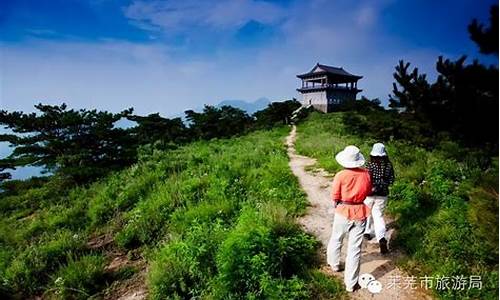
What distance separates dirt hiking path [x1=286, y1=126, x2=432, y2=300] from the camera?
552cm

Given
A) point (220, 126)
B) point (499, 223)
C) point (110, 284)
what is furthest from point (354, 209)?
point (220, 126)

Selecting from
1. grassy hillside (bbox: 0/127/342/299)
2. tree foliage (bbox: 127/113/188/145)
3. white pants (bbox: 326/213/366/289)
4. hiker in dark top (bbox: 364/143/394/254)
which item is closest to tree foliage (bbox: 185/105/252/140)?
tree foliage (bbox: 127/113/188/145)

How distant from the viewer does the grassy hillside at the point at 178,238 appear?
19.3 ft

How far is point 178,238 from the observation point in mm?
7762

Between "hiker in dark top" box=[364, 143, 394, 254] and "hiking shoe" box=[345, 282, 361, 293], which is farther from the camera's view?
"hiker in dark top" box=[364, 143, 394, 254]

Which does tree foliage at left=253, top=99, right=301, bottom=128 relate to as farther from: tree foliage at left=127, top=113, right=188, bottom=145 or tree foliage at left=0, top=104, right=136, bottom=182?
tree foliage at left=0, top=104, right=136, bottom=182

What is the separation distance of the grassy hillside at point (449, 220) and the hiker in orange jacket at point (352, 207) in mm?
1252

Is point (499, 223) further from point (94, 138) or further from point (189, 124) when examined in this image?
point (189, 124)

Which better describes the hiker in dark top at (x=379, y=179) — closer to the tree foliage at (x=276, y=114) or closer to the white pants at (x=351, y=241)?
the white pants at (x=351, y=241)

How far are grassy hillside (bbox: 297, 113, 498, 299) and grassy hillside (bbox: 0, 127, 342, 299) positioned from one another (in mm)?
1765

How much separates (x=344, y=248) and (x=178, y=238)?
3434 mm

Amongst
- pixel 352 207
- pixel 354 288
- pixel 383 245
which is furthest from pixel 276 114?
pixel 354 288

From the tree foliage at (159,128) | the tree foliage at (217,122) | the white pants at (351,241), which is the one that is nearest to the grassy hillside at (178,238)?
the white pants at (351,241)

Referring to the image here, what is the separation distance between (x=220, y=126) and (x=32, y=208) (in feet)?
79.8
